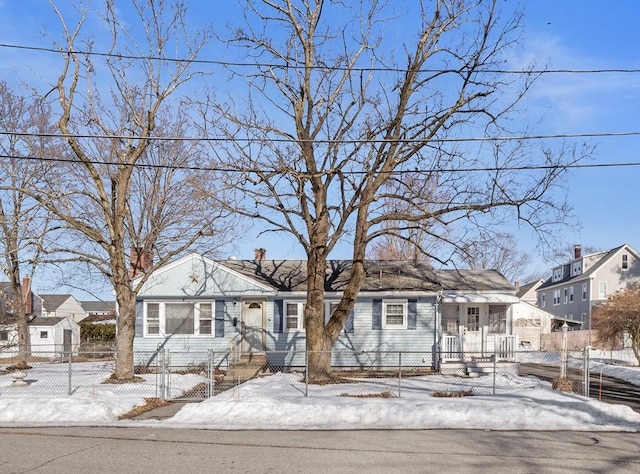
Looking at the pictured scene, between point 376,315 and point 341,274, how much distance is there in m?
2.48

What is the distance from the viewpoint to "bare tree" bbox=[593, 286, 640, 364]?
27.0 meters

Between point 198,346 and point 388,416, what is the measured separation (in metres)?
12.4

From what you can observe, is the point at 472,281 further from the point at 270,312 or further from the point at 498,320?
the point at 270,312

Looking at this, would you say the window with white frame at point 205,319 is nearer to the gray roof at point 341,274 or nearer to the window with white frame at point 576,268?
the gray roof at point 341,274

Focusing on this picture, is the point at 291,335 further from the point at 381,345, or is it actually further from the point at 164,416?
the point at 164,416

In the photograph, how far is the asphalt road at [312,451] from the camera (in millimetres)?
8617

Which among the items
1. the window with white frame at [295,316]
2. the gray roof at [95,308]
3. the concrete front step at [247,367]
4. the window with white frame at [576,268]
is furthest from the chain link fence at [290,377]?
the gray roof at [95,308]

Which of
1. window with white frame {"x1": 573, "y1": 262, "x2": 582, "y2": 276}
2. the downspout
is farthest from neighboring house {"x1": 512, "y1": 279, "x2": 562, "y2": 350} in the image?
the downspout

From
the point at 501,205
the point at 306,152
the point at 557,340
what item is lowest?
the point at 557,340

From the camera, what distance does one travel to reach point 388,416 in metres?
12.5

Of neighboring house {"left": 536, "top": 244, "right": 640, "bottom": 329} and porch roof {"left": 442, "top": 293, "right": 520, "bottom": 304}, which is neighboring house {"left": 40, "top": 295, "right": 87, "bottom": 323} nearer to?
neighboring house {"left": 536, "top": 244, "right": 640, "bottom": 329}

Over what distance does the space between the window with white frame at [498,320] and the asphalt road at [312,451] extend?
13.1 m

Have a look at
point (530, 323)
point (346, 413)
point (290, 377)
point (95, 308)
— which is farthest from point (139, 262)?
point (95, 308)

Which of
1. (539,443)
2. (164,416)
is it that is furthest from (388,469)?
(164,416)
